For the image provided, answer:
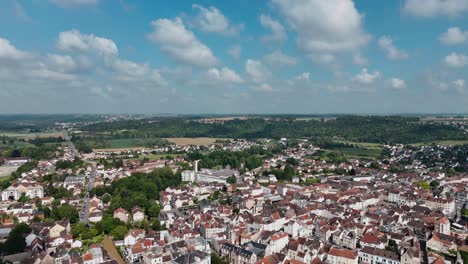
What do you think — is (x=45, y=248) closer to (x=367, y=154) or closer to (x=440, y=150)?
(x=367, y=154)

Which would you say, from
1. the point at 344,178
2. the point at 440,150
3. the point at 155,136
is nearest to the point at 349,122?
the point at 440,150

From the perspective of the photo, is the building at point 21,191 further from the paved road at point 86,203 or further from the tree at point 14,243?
the tree at point 14,243

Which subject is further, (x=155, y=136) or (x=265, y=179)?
(x=155, y=136)

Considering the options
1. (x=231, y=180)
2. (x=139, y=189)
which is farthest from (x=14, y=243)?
(x=231, y=180)

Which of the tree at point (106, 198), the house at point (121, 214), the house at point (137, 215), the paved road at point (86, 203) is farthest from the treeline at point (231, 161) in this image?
the house at point (121, 214)

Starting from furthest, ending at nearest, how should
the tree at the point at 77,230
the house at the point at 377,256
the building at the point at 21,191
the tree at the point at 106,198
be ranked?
the building at the point at 21,191 → the tree at the point at 106,198 → the tree at the point at 77,230 → the house at the point at 377,256

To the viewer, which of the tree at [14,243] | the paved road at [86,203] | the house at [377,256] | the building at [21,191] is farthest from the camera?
the building at [21,191]
